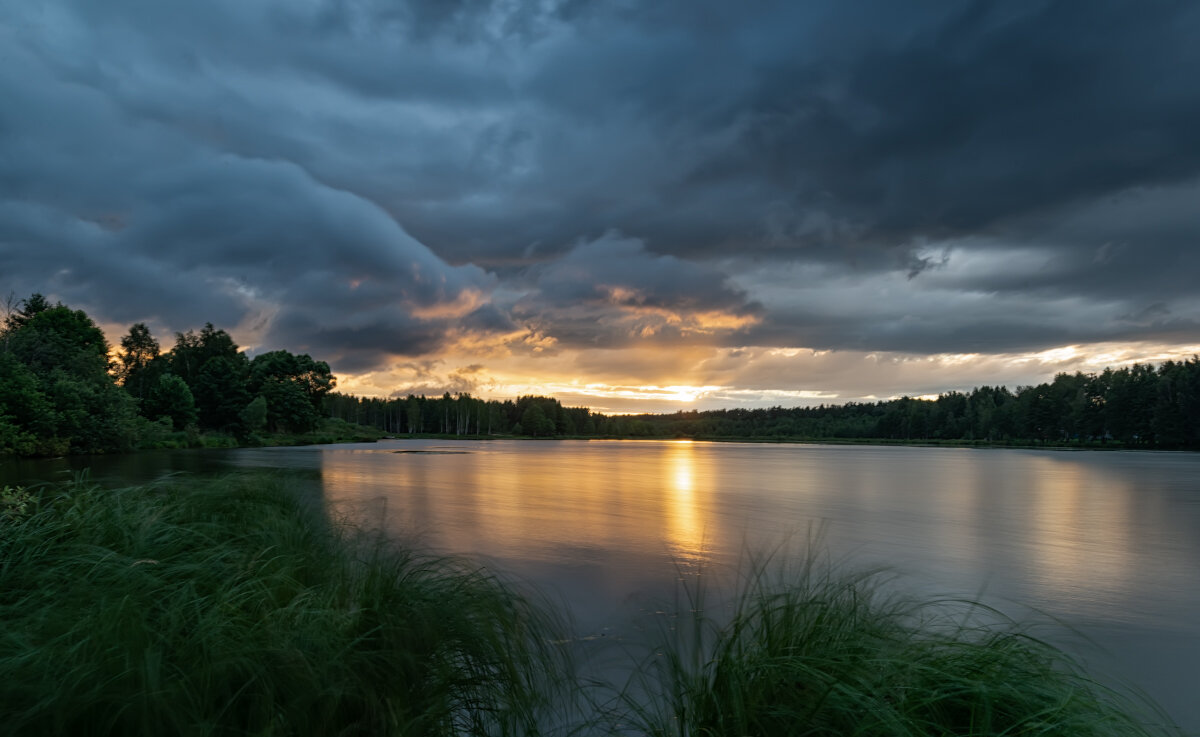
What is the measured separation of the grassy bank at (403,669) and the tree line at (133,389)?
3696 cm

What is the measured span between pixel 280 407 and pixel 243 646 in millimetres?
91922

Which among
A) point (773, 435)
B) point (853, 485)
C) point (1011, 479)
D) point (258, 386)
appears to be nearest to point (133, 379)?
point (258, 386)

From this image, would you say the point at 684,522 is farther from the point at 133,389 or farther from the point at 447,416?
the point at 447,416

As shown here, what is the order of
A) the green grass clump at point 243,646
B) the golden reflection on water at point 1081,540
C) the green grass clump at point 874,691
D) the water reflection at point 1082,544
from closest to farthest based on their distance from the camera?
the green grass clump at point 243,646
the green grass clump at point 874,691
the water reflection at point 1082,544
the golden reflection on water at point 1081,540

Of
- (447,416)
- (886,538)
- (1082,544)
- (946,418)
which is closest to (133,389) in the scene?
(447,416)

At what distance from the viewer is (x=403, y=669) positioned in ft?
12.5

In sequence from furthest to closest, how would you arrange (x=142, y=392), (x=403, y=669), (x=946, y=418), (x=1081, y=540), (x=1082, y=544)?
(x=946, y=418) < (x=142, y=392) < (x=1081, y=540) < (x=1082, y=544) < (x=403, y=669)

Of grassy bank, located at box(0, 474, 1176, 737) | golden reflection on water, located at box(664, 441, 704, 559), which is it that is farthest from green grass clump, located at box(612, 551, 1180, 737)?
golden reflection on water, located at box(664, 441, 704, 559)

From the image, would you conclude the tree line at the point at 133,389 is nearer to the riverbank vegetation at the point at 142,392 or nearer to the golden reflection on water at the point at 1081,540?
the riverbank vegetation at the point at 142,392

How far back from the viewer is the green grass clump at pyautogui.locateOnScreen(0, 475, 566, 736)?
2.81 metres

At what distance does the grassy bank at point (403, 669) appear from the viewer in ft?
9.42

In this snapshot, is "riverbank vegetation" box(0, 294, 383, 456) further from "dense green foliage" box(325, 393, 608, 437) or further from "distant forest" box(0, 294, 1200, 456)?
"dense green foliage" box(325, 393, 608, 437)

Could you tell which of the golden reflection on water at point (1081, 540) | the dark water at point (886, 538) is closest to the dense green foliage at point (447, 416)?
the dark water at point (886, 538)

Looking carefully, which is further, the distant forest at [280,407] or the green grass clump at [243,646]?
the distant forest at [280,407]
